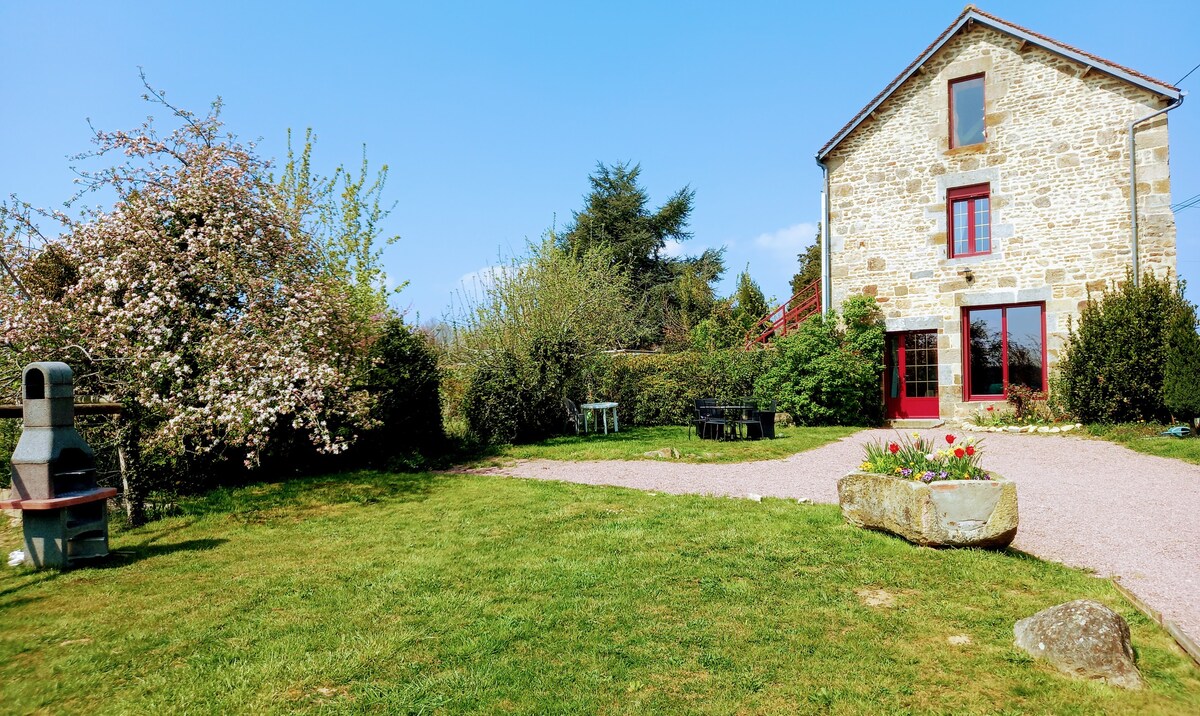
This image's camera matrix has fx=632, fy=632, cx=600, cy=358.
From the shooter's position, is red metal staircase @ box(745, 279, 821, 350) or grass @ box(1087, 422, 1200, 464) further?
red metal staircase @ box(745, 279, 821, 350)

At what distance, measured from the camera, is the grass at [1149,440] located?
10.1m

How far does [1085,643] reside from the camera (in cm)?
333

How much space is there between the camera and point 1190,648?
343 centimetres

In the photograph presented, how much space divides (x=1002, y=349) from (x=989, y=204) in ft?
11.4

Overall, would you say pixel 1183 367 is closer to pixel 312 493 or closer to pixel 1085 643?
pixel 1085 643

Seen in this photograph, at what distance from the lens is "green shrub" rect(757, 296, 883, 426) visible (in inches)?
608

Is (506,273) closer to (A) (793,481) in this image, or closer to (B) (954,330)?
(A) (793,481)

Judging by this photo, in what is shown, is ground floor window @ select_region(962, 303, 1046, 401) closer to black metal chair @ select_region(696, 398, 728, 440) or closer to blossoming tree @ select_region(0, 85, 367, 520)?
black metal chair @ select_region(696, 398, 728, 440)

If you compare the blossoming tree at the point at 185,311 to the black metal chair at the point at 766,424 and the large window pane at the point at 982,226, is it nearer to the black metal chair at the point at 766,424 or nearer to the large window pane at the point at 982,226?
the black metal chair at the point at 766,424

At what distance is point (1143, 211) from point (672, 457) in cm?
1173

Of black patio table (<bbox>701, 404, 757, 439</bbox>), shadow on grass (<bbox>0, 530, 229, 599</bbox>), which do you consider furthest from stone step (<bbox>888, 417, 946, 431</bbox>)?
shadow on grass (<bbox>0, 530, 229, 599</bbox>)

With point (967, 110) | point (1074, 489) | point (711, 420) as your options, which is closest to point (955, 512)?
point (1074, 489)

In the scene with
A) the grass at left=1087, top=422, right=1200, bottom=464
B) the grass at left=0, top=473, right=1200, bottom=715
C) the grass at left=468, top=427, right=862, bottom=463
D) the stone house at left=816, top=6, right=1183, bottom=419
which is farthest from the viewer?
the stone house at left=816, top=6, right=1183, bottom=419

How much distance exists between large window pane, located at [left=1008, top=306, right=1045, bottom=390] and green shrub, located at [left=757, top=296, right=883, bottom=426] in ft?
9.33
